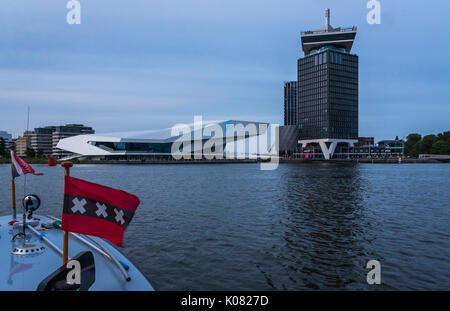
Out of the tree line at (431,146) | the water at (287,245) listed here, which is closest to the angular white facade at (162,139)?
the tree line at (431,146)

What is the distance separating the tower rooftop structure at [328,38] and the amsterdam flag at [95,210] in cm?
17734

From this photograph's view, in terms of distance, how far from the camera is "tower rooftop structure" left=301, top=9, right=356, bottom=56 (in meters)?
163

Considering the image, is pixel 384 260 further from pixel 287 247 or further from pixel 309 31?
pixel 309 31

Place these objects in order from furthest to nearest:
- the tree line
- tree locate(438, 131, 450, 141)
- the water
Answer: tree locate(438, 131, 450, 141), the tree line, the water

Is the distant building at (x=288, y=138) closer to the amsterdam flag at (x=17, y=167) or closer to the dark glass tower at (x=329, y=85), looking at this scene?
the dark glass tower at (x=329, y=85)

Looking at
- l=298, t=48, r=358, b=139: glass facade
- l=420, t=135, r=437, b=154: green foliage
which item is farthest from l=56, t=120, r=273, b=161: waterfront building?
l=420, t=135, r=437, b=154: green foliage

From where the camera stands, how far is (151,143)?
15038cm

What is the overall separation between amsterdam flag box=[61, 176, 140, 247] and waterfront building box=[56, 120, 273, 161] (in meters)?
139

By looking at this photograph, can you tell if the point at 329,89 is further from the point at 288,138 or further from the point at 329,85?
the point at 288,138

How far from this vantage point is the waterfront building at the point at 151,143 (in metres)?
137

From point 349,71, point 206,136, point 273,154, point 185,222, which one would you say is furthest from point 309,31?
point 185,222

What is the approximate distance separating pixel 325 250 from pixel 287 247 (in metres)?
1.56

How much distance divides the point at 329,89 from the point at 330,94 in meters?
2.50
